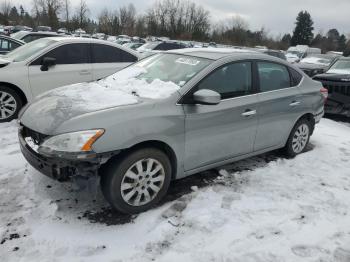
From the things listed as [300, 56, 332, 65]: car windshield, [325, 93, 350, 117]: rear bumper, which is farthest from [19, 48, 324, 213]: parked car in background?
[300, 56, 332, 65]: car windshield

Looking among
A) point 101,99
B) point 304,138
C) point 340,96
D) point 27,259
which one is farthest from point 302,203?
point 340,96

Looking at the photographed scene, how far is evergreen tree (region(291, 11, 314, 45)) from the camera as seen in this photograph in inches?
3118

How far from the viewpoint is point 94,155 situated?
121 inches

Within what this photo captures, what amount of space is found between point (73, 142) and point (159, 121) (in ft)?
2.88

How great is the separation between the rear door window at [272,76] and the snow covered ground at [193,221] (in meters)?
1.22

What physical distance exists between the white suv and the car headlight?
3639mm

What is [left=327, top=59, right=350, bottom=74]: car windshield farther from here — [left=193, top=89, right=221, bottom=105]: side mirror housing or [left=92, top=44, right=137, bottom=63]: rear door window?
[left=193, top=89, right=221, bottom=105]: side mirror housing

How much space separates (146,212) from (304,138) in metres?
3.18

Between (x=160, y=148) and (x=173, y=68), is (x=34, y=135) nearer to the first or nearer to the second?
(x=160, y=148)

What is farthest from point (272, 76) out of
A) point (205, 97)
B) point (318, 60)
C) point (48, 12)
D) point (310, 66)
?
point (48, 12)

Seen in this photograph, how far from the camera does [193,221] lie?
11.3 feet

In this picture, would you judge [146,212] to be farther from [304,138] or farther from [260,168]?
[304,138]

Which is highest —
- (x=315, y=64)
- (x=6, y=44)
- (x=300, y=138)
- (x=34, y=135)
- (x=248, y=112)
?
(x=6, y=44)

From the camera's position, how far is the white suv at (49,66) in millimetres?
6191
